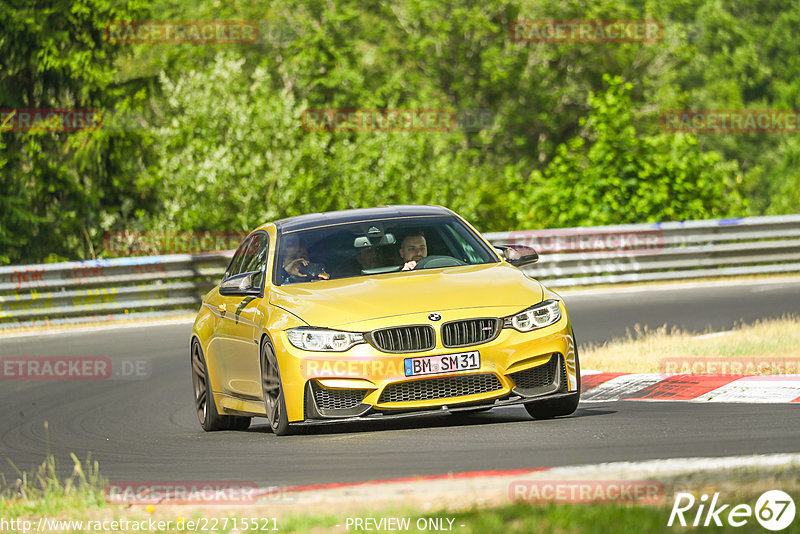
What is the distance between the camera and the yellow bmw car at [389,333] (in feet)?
27.7

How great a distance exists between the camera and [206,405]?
34.7 feet

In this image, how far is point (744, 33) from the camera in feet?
259

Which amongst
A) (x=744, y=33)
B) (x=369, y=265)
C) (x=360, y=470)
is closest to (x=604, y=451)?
(x=360, y=470)

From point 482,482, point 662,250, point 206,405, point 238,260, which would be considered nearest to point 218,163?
point 662,250

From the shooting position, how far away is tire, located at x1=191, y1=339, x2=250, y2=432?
1045 centimetres

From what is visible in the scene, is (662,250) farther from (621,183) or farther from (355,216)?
(355,216)

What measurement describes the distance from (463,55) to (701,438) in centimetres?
4390

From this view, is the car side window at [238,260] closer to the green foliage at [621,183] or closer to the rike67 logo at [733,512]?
the rike67 logo at [733,512]

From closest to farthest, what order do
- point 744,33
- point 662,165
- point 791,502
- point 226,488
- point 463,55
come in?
point 791,502
point 226,488
point 662,165
point 463,55
point 744,33

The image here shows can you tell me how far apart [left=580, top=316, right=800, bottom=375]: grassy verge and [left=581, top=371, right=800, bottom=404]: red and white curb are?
0.44 m

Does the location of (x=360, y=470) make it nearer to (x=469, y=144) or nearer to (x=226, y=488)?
(x=226, y=488)

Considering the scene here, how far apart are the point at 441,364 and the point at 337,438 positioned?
2.68 ft

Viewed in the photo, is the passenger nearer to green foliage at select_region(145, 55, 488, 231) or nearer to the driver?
the driver

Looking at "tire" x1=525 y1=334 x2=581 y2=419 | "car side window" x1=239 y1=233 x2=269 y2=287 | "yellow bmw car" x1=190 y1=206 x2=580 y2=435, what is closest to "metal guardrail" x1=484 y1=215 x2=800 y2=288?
"car side window" x1=239 y1=233 x2=269 y2=287
